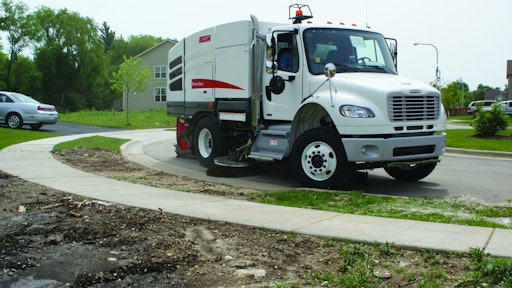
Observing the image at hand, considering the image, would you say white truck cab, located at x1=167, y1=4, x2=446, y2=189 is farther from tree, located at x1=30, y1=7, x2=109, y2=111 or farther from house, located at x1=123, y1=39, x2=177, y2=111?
tree, located at x1=30, y1=7, x2=109, y2=111

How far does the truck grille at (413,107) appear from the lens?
855 centimetres

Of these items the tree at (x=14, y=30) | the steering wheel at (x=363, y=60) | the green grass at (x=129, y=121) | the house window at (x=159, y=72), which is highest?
the tree at (x=14, y=30)

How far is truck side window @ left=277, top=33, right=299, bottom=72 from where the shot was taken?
9.84m

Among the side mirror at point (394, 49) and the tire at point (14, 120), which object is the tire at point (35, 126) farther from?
the side mirror at point (394, 49)

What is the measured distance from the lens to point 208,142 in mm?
12656

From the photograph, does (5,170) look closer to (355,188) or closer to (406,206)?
(355,188)

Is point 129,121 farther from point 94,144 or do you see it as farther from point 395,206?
point 395,206

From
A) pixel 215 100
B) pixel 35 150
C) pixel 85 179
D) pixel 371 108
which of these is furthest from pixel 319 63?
pixel 35 150

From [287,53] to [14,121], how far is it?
1694 cm

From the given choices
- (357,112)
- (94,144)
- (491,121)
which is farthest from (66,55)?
(357,112)

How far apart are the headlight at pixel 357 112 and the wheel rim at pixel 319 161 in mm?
653

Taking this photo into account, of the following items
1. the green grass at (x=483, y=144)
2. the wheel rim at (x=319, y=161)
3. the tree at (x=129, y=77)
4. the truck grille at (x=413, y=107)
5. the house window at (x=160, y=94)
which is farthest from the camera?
the house window at (x=160, y=94)

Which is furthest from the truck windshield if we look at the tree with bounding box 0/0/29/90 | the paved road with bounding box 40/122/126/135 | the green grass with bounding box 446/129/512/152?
the tree with bounding box 0/0/29/90

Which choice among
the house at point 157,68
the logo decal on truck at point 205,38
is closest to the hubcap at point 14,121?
the logo decal on truck at point 205,38
